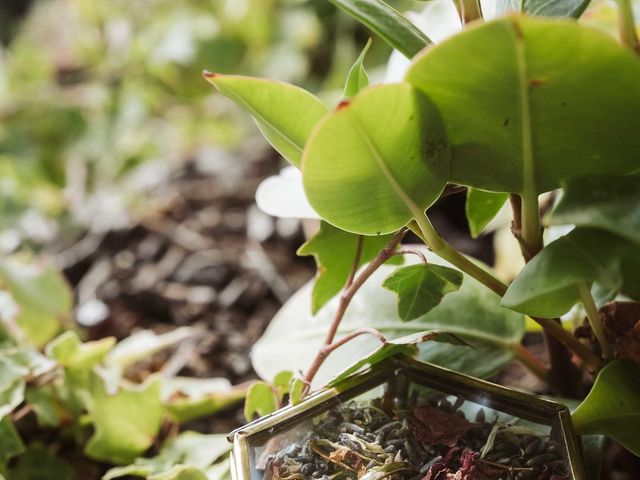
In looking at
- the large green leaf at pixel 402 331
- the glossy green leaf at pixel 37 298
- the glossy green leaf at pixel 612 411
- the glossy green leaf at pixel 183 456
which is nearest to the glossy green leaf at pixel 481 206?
the large green leaf at pixel 402 331

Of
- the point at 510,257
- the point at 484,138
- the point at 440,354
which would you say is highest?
the point at 484,138

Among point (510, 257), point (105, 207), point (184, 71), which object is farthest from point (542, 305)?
point (184, 71)

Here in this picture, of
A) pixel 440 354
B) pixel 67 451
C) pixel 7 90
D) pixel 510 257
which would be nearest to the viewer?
pixel 440 354

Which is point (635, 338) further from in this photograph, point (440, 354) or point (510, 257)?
point (510, 257)

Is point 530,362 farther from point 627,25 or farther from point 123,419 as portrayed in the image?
point 123,419

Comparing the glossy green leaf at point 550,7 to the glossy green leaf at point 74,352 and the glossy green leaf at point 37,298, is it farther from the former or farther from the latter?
the glossy green leaf at point 37,298

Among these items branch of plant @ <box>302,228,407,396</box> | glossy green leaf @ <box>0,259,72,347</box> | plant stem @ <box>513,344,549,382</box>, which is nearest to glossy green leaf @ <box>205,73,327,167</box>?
branch of plant @ <box>302,228,407,396</box>
